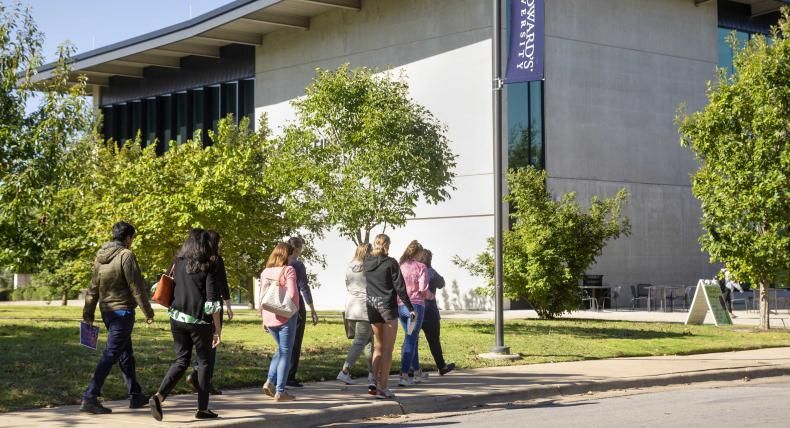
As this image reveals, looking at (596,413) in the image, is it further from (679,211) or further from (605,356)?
(679,211)

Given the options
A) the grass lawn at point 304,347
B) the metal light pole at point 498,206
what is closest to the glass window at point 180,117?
the grass lawn at point 304,347

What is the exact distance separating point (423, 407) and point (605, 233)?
16.5 meters

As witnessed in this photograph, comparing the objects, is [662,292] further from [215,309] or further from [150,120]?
[215,309]

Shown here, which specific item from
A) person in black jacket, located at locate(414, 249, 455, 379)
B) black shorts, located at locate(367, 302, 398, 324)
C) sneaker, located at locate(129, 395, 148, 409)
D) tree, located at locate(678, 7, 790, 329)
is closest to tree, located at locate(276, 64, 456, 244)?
tree, located at locate(678, 7, 790, 329)

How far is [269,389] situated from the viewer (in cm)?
1223

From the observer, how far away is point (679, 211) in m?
40.2

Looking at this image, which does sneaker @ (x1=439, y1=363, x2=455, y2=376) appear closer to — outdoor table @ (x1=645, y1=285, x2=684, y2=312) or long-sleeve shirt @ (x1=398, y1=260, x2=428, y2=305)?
long-sleeve shirt @ (x1=398, y1=260, x2=428, y2=305)

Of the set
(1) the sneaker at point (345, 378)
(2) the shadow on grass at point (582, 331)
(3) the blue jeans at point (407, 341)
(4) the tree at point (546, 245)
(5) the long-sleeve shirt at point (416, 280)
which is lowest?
(1) the sneaker at point (345, 378)

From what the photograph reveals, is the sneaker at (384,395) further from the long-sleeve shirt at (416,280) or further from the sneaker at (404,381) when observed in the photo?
the long-sleeve shirt at (416,280)

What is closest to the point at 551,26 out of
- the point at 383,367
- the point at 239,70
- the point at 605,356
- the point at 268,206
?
the point at 268,206

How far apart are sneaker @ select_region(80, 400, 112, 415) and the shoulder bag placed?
1.96 m

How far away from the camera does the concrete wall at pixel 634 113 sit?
3666 cm

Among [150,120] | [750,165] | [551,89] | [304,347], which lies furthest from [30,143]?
[150,120]

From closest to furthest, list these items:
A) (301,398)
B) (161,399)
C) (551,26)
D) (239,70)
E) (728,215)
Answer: (161,399), (301,398), (728,215), (551,26), (239,70)
